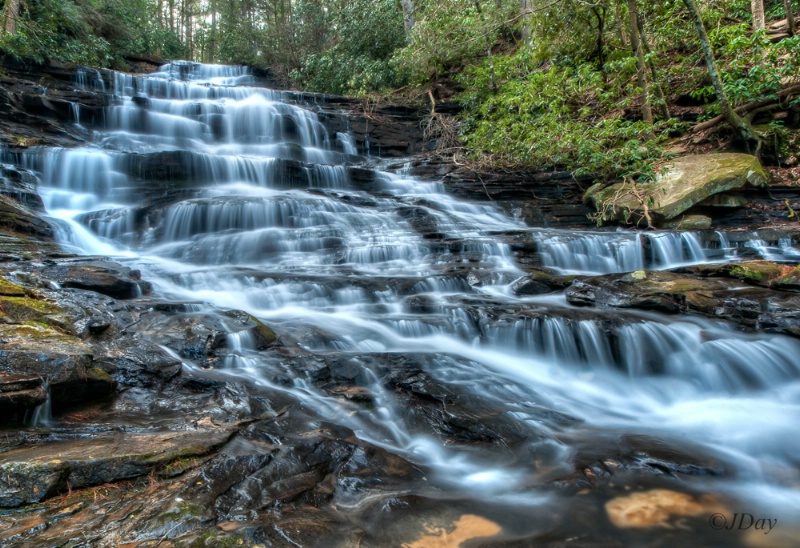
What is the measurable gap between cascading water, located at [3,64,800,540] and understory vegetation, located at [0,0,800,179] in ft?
7.48

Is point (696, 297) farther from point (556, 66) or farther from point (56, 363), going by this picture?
point (556, 66)

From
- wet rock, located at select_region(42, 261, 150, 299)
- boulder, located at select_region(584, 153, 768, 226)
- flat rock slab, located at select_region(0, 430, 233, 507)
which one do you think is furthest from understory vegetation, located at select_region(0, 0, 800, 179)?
flat rock slab, located at select_region(0, 430, 233, 507)

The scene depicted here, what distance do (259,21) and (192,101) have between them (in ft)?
48.5

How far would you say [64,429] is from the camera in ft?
9.15

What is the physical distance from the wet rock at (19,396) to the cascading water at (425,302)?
1.57 m

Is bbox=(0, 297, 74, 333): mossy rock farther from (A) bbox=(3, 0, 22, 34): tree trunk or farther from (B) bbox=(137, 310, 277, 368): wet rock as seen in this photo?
(A) bbox=(3, 0, 22, 34): tree trunk

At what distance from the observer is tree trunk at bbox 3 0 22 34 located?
13.0 meters

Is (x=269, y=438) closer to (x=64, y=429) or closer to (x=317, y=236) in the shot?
(x=64, y=429)

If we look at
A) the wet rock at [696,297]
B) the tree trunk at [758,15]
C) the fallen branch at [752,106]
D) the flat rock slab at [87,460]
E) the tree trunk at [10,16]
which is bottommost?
the flat rock slab at [87,460]

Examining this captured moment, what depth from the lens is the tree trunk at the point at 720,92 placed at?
8.70 metres

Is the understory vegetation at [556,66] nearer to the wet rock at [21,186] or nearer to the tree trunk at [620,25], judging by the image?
the tree trunk at [620,25]

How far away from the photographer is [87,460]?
227 cm

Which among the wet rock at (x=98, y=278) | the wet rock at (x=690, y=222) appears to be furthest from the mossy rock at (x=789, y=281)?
the wet rock at (x=98, y=278)

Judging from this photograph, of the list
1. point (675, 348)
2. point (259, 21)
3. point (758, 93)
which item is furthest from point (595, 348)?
point (259, 21)
